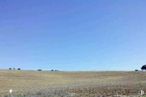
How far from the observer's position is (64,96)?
32.3 meters

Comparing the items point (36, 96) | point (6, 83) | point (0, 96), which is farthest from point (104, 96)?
point (6, 83)

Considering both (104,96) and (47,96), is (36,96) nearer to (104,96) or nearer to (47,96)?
(47,96)

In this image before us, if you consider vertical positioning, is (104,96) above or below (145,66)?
below

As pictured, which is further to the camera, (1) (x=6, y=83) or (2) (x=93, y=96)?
(1) (x=6, y=83)

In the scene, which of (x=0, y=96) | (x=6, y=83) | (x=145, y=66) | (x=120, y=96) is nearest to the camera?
(x=120, y=96)

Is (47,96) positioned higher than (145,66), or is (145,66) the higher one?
(145,66)

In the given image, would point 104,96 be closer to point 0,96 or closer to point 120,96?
point 120,96

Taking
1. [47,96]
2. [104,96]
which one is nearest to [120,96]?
[104,96]

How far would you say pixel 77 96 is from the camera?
3300 centimetres

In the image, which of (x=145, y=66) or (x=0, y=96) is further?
(x=145, y=66)

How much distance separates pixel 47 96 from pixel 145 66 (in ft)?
310

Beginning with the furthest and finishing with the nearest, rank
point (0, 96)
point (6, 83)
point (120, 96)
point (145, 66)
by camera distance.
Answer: point (145, 66), point (6, 83), point (0, 96), point (120, 96)

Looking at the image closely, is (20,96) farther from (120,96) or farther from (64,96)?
(120,96)

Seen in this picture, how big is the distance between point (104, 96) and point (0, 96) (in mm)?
8753
